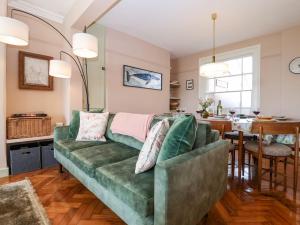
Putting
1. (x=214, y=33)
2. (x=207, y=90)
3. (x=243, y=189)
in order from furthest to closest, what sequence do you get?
(x=207, y=90) → (x=214, y=33) → (x=243, y=189)

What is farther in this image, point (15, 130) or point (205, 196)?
point (15, 130)

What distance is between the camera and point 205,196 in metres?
1.24

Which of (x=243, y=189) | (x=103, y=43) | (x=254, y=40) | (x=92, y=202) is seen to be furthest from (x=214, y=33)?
(x=92, y=202)

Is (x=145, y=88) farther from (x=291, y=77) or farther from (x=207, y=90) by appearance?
(x=291, y=77)

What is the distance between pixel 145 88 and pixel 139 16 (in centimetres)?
160

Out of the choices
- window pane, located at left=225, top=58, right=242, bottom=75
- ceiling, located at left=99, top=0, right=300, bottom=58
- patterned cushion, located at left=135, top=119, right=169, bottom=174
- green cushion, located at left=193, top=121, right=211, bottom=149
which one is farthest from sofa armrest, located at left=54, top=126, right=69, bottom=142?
window pane, located at left=225, top=58, right=242, bottom=75

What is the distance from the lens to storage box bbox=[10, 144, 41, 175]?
7.67 feet

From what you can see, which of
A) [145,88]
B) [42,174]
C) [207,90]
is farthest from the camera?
[207,90]

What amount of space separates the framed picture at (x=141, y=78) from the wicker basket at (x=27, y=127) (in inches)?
68.0

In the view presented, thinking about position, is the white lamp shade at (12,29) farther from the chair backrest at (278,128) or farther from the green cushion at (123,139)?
the chair backrest at (278,128)

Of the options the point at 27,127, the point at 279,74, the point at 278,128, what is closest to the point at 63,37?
the point at 27,127

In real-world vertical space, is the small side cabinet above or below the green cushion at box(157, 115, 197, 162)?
below

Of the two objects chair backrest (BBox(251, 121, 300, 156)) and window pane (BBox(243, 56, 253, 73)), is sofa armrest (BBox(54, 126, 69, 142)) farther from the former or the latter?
window pane (BBox(243, 56, 253, 73))

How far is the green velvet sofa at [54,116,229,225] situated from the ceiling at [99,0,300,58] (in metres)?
2.16
